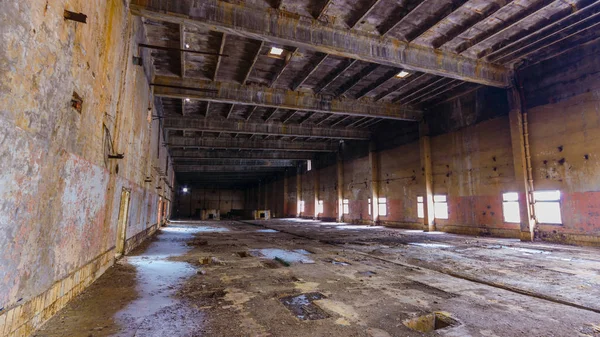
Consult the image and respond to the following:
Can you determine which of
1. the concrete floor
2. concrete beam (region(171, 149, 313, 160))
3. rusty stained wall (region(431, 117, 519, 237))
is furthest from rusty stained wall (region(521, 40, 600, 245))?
concrete beam (region(171, 149, 313, 160))

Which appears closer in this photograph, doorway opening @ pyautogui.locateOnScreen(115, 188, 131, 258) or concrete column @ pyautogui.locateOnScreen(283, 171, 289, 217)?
doorway opening @ pyautogui.locateOnScreen(115, 188, 131, 258)

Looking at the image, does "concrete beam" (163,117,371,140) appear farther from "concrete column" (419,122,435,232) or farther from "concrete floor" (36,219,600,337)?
"concrete floor" (36,219,600,337)

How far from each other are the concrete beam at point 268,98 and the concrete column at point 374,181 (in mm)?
4789

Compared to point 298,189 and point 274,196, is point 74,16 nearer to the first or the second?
point 298,189

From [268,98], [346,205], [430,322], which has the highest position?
[268,98]

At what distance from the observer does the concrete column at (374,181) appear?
20.6 metres

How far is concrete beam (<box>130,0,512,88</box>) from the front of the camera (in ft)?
24.9

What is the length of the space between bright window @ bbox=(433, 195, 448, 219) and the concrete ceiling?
473 cm

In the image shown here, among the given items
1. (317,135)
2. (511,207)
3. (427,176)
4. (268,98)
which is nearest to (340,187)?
(317,135)

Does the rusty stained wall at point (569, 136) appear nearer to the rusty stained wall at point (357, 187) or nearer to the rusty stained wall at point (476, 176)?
the rusty stained wall at point (476, 176)

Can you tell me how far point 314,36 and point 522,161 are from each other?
9924 millimetres

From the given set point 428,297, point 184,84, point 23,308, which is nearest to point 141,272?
point 23,308

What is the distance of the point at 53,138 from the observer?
3.33m

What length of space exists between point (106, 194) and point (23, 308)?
2965 mm
